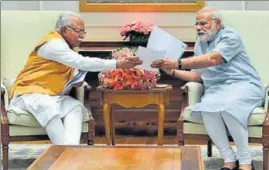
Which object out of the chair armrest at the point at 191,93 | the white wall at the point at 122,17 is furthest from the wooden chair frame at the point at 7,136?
the white wall at the point at 122,17

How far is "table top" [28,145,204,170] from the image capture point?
246cm

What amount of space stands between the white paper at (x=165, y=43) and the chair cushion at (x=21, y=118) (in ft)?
2.81

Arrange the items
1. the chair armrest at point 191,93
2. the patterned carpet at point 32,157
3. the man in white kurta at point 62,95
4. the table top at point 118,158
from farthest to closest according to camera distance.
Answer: the patterned carpet at point 32,157 → the chair armrest at point 191,93 → the man in white kurta at point 62,95 → the table top at point 118,158

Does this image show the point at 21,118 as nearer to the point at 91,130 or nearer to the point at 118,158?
the point at 91,130

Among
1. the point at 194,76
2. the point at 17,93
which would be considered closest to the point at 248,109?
the point at 194,76

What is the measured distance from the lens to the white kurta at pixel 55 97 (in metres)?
3.52

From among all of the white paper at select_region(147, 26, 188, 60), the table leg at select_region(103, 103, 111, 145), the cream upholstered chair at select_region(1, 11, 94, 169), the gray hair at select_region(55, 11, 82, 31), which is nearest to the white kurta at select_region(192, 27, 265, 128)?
the white paper at select_region(147, 26, 188, 60)

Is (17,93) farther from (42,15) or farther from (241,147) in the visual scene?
(241,147)

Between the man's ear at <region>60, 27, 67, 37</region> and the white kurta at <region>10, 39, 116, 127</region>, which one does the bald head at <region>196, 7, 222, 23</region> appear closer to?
the white kurta at <region>10, 39, 116, 127</region>

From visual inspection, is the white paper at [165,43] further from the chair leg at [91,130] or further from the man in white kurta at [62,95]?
the chair leg at [91,130]

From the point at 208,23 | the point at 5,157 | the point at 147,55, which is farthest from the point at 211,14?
the point at 5,157

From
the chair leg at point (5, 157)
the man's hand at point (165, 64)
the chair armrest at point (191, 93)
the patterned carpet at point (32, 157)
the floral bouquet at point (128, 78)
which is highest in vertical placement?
the man's hand at point (165, 64)

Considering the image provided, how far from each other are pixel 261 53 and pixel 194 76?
1.81 ft

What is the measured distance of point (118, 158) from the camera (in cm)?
261
